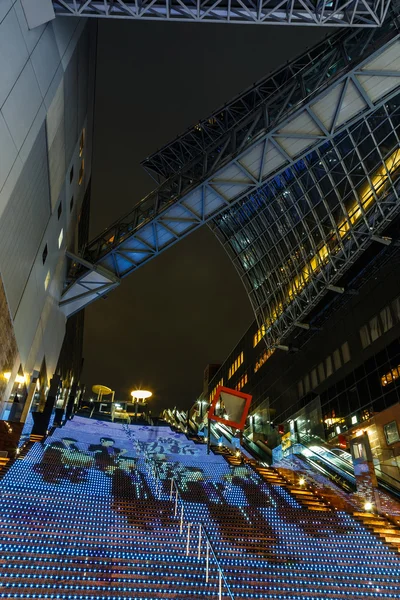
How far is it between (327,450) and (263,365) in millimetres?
29578

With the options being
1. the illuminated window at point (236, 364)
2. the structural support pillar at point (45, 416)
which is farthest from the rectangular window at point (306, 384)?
the structural support pillar at point (45, 416)

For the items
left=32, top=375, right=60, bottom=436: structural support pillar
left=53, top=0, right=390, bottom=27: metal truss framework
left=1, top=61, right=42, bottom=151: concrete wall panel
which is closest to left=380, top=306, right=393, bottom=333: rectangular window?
left=53, top=0, right=390, bottom=27: metal truss framework

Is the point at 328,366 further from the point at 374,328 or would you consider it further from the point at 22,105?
the point at 22,105

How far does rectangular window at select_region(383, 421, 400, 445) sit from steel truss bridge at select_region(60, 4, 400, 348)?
11347 mm

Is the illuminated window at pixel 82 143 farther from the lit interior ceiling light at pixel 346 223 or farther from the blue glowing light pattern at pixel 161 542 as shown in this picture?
the lit interior ceiling light at pixel 346 223

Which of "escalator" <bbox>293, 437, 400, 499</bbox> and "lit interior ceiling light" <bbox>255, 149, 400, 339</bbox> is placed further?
"lit interior ceiling light" <bbox>255, 149, 400, 339</bbox>

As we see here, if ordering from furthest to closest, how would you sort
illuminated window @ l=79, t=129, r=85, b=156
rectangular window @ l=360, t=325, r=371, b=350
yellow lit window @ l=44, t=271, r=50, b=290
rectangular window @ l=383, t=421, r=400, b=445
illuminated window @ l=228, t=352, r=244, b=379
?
illuminated window @ l=228, t=352, r=244, b=379
rectangular window @ l=360, t=325, r=371, b=350
illuminated window @ l=79, t=129, r=85, b=156
rectangular window @ l=383, t=421, r=400, b=445
yellow lit window @ l=44, t=271, r=50, b=290

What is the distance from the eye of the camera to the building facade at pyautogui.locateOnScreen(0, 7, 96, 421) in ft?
36.3

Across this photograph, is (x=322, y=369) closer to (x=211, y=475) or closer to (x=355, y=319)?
(x=355, y=319)

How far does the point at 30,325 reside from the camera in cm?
1780

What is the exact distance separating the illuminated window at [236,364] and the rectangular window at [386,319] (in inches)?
1136

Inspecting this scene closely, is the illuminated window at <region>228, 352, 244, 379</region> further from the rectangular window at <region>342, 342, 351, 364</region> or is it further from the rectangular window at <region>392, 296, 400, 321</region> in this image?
the rectangular window at <region>392, 296, 400, 321</region>

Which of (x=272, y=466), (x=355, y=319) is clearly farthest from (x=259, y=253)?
(x=272, y=466)

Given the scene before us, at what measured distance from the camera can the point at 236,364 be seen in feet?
180
